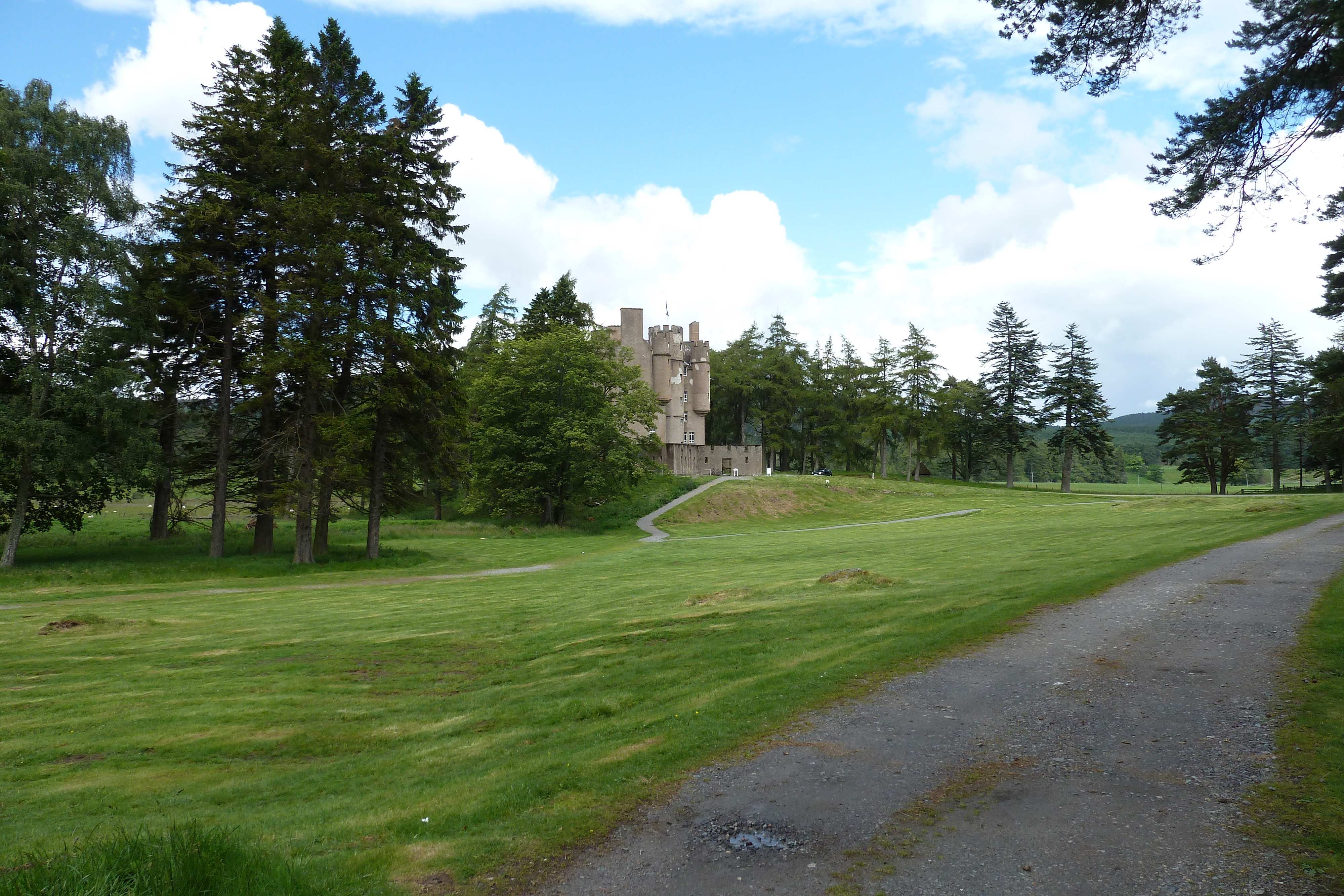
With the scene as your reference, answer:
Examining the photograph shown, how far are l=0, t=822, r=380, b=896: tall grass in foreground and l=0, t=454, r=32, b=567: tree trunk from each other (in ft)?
87.5

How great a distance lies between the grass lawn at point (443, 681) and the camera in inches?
256

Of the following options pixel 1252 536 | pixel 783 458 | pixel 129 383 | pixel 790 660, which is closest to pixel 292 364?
pixel 129 383

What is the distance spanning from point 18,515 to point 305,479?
901 centimetres

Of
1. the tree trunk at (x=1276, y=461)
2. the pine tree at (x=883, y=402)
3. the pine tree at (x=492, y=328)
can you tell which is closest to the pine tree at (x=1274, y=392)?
the tree trunk at (x=1276, y=461)

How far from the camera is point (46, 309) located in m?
25.7

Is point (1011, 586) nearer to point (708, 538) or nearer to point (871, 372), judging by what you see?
point (708, 538)

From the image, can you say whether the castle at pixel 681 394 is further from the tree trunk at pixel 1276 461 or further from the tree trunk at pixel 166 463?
the tree trunk at pixel 1276 461

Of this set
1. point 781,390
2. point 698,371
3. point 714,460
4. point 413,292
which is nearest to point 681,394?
point 698,371

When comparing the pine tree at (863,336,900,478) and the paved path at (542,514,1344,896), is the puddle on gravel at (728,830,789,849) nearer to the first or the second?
the paved path at (542,514,1344,896)

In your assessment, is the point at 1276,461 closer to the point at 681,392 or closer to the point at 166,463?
the point at 681,392

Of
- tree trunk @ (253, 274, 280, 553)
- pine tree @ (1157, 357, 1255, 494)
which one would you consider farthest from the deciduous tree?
pine tree @ (1157, 357, 1255, 494)

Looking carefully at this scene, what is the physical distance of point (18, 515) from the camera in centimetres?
2609

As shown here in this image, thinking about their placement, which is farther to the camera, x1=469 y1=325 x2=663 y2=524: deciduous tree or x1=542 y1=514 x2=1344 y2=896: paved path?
x1=469 y1=325 x2=663 y2=524: deciduous tree

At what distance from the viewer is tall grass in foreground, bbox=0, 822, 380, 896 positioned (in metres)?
4.27
